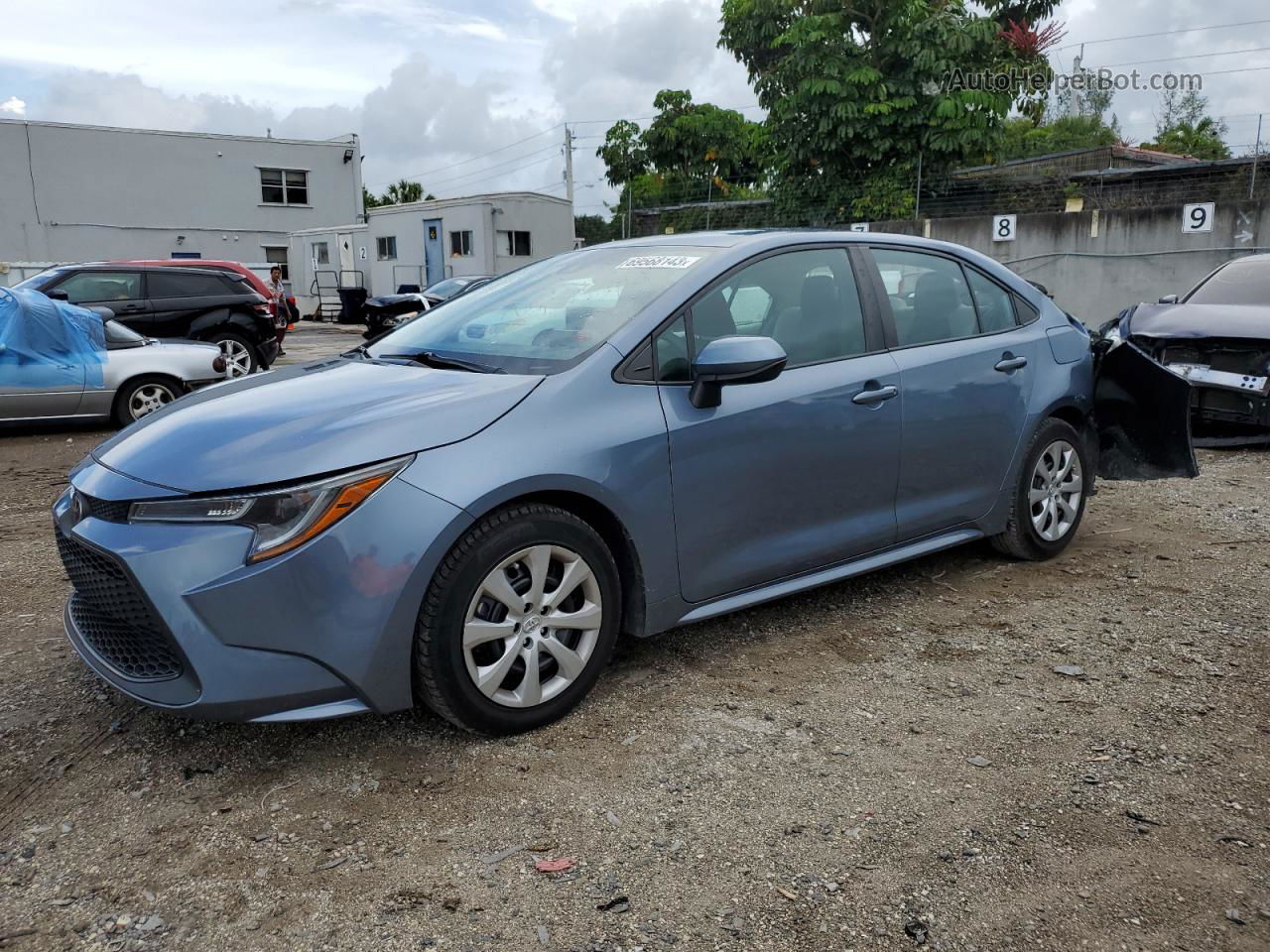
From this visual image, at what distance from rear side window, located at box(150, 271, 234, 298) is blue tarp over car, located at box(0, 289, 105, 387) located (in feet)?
11.9

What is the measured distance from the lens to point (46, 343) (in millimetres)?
8961

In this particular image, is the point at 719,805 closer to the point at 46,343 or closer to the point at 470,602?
the point at 470,602

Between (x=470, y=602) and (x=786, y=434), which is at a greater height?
(x=786, y=434)

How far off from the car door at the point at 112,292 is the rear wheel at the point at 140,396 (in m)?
3.66

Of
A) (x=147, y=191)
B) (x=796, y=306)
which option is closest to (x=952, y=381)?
(x=796, y=306)

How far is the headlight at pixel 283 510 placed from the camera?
2.75 meters

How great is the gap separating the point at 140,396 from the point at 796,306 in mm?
7381

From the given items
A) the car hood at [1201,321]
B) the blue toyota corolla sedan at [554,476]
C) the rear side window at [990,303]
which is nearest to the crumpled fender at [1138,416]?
the blue toyota corolla sedan at [554,476]

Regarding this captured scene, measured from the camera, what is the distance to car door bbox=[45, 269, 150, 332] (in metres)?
12.3

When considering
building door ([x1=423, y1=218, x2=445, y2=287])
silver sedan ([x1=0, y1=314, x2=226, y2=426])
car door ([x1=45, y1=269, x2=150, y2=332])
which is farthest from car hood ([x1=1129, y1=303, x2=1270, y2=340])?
building door ([x1=423, y1=218, x2=445, y2=287])

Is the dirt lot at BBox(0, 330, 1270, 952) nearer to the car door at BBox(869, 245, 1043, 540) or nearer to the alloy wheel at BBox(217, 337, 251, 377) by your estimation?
the car door at BBox(869, 245, 1043, 540)

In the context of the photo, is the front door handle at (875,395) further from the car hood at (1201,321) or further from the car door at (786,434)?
the car hood at (1201,321)

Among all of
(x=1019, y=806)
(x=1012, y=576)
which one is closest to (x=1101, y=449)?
(x=1012, y=576)

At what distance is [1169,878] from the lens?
250cm
